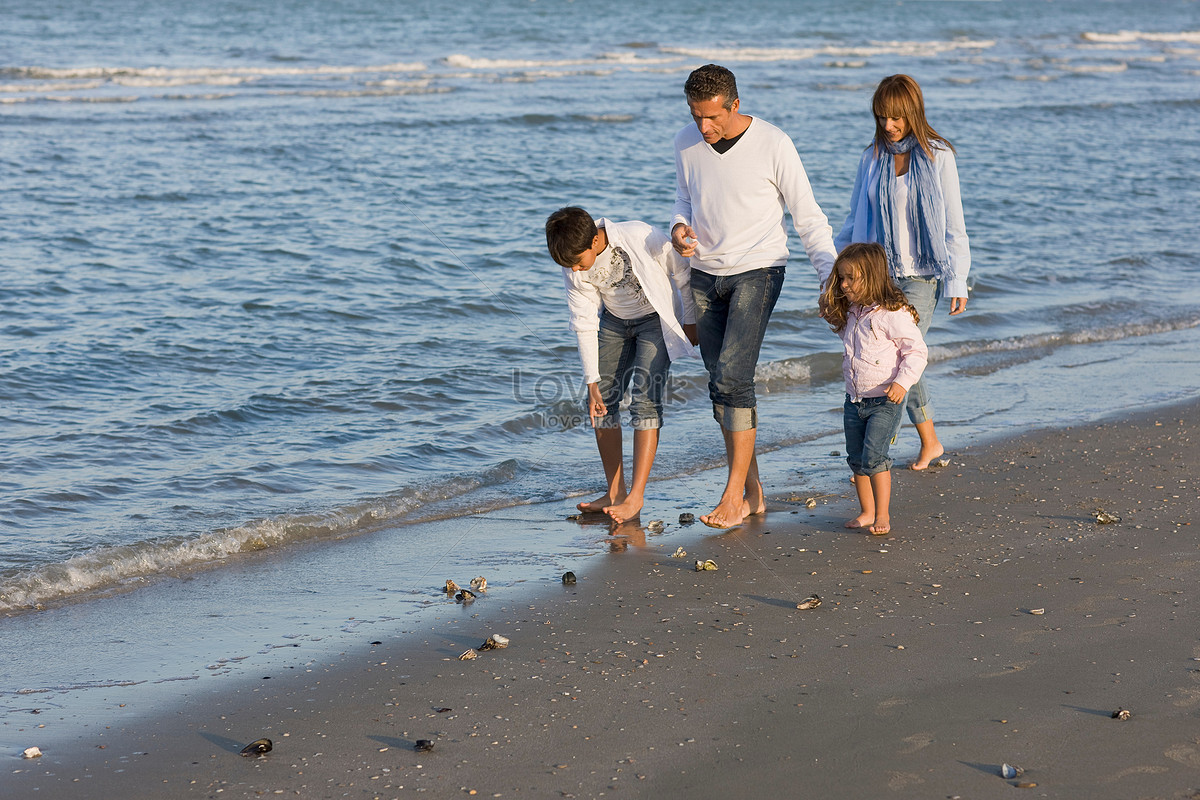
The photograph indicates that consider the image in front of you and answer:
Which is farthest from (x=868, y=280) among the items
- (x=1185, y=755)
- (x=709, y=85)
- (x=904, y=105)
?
(x=1185, y=755)

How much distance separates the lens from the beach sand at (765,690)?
2.78 metres

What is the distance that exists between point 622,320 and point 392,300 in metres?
4.65

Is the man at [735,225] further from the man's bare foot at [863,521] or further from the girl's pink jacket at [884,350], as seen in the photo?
the man's bare foot at [863,521]

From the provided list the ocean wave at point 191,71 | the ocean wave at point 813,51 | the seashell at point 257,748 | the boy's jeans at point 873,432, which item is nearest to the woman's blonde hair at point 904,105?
the boy's jeans at point 873,432

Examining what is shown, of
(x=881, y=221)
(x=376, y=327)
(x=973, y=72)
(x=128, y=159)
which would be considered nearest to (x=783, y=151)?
(x=881, y=221)

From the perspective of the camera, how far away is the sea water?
18.0ft

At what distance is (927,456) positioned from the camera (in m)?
5.52

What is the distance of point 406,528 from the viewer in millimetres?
5047

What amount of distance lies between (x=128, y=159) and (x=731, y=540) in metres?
12.9

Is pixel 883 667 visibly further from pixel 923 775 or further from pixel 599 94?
pixel 599 94

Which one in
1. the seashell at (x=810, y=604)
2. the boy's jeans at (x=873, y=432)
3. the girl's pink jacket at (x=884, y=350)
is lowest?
the seashell at (x=810, y=604)

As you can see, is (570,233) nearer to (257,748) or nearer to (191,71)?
(257,748)

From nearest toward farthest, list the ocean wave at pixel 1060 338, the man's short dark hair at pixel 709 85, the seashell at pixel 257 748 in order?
the seashell at pixel 257 748
the man's short dark hair at pixel 709 85
the ocean wave at pixel 1060 338

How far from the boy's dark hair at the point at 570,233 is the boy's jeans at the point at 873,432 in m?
1.36
